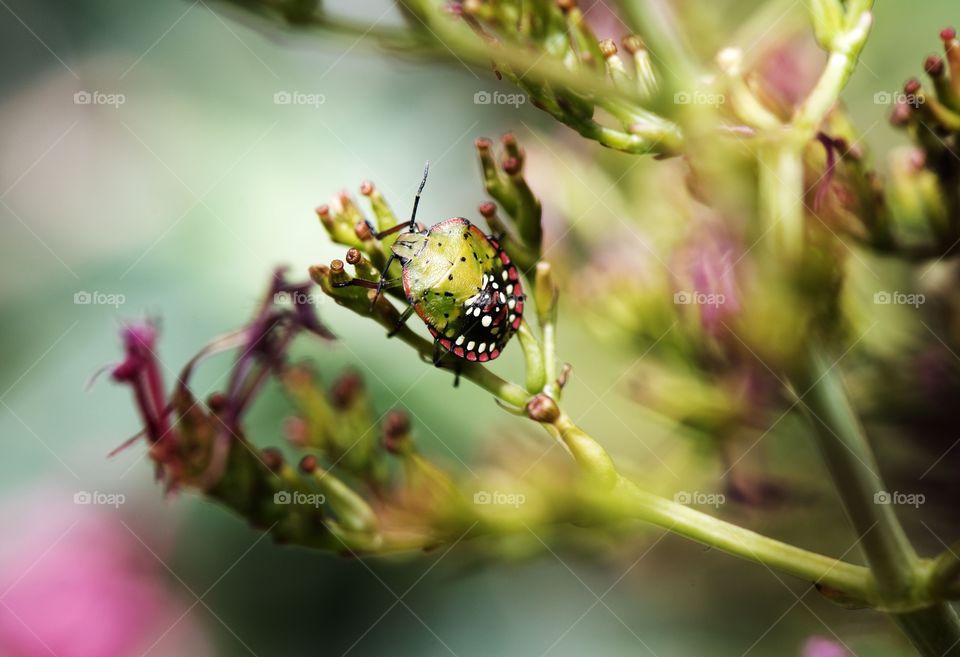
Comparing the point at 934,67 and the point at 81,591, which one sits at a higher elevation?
the point at 934,67

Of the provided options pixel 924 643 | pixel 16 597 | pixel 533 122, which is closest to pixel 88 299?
pixel 16 597

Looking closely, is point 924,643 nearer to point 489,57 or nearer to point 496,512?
point 496,512

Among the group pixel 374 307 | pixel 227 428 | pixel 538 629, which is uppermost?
pixel 374 307
